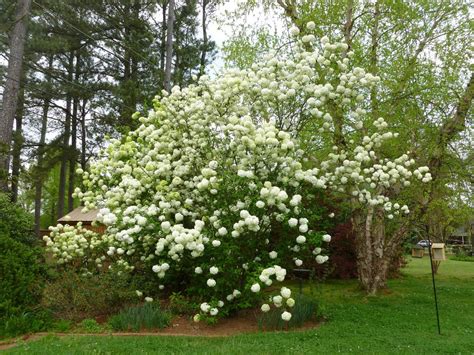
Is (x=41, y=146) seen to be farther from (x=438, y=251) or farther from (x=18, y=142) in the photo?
(x=438, y=251)

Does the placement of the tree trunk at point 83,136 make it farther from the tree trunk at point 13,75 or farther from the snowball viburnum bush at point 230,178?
the snowball viburnum bush at point 230,178

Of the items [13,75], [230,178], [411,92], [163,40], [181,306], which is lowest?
[181,306]

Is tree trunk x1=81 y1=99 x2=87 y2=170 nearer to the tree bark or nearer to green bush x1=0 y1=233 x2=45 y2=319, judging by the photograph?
green bush x1=0 y1=233 x2=45 y2=319

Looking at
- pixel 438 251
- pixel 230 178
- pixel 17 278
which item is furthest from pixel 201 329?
pixel 438 251

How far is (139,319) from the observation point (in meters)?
6.26

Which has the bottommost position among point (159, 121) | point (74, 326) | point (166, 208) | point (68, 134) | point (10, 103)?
point (74, 326)

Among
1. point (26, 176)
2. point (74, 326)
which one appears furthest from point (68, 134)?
point (74, 326)

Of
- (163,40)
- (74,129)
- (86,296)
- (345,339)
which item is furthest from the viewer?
(74,129)

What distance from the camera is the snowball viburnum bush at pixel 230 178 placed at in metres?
5.96

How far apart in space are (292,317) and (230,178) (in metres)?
2.33

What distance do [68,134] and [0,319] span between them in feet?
52.0

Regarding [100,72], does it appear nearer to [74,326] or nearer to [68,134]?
[68,134]

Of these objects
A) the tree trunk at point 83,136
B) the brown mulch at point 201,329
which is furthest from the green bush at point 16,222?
the tree trunk at point 83,136

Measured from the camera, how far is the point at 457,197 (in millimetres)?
10086
